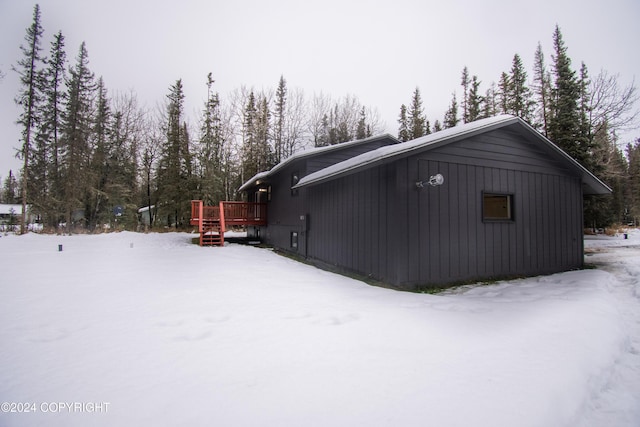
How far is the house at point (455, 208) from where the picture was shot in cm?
561

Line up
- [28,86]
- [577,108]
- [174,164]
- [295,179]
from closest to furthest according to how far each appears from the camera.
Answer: [295,179]
[577,108]
[28,86]
[174,164]

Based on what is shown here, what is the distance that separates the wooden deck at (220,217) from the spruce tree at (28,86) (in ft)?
45.7

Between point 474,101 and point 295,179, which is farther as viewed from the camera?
point 474,101

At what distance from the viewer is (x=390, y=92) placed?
1292 inches

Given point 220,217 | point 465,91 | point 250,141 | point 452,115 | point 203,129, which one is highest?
point 465,91

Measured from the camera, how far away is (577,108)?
1769 cm

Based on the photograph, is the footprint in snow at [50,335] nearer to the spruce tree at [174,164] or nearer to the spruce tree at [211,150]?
the spruce tree at [211,150]

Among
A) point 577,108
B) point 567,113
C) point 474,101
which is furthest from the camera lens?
point 474,101

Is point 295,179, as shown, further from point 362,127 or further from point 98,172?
point 362,127

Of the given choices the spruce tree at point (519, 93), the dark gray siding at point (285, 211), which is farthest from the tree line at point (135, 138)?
the spruce tree at point (519, 93)

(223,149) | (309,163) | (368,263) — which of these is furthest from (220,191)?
(368,263)

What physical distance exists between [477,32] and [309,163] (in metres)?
8.79

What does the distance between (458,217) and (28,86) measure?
26.7 metres

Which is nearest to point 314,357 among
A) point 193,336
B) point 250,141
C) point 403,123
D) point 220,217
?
point 193,336
